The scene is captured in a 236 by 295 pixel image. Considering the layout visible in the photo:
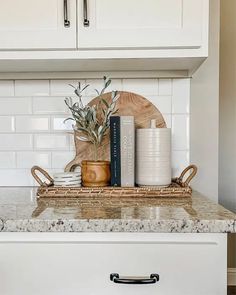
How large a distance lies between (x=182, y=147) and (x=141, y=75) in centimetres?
36

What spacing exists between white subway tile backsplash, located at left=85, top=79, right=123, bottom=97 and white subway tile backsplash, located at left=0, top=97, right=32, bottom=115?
0.27 metres

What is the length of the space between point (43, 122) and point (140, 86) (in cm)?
46

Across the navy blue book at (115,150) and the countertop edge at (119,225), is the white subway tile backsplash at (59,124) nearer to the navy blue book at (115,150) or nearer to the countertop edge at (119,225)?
the navy blue book at (115,150)

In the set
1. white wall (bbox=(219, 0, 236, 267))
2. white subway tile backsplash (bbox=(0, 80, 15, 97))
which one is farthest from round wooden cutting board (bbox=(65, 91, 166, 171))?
white wall (bbox=(219, 0, 236, 267))

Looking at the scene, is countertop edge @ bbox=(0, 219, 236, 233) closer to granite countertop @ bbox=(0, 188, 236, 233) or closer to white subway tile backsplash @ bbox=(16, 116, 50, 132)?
granite countertop @ bbox=(0, 188, 236, 233)

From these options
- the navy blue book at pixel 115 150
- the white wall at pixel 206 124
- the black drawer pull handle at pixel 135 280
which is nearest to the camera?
the black drawer pull handle at pixel 135 280

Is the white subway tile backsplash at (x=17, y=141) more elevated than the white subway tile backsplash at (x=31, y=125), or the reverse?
the white subway tile backsplash at (x=31, y=125)

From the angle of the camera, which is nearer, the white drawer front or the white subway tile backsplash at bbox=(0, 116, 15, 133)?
the white drawer front

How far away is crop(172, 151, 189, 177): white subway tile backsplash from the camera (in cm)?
144

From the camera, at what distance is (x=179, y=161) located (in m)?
1.44

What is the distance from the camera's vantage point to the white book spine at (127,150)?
3.94ft

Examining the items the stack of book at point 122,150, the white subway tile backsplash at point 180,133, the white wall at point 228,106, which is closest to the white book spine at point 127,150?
the stack of book at point 122,150

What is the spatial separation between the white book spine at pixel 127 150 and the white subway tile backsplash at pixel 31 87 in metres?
0.45

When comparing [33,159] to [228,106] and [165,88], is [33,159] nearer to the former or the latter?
[165,88]
